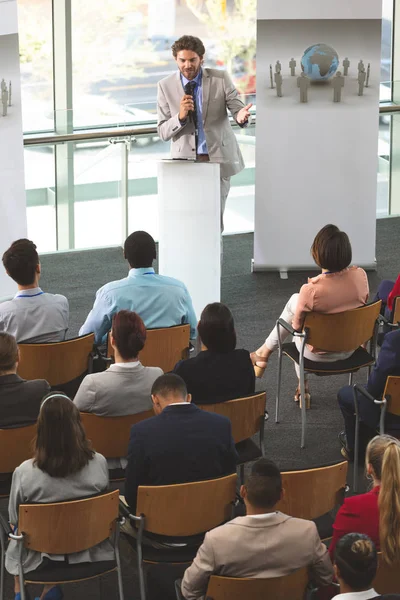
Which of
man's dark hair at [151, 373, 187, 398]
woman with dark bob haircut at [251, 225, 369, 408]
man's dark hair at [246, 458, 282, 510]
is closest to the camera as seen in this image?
man's dark hair at [246, 458, 282, 510]

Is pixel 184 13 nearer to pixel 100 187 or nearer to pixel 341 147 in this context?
pixel 100 187

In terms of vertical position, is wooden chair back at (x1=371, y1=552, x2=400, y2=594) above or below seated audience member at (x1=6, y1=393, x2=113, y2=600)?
below

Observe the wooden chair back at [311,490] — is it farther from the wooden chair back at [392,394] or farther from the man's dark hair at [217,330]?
the man's dark hair at [217,330]

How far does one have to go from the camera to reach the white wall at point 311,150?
299 inches

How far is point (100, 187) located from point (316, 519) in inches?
224

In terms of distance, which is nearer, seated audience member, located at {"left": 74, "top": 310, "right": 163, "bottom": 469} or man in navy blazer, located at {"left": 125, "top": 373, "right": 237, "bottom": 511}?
man in navy blazer, located at {"left": 125, "top": 373, "right": 237, "bottom": 511}

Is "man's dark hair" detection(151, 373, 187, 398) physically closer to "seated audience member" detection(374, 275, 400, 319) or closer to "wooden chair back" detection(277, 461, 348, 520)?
"wooden chair back" detection(277, 461, 348, 520)

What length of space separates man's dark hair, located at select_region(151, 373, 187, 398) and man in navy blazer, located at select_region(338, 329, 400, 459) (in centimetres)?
113

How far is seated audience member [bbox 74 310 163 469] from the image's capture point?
4.20 meters

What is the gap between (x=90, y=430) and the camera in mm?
4207

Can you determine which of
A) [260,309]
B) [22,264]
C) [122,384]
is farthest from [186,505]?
[260,309]

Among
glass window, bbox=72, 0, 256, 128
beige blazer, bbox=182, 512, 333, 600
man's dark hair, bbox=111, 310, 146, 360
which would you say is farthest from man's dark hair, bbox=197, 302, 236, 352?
glass window, bbox=72, 0, 256, 128

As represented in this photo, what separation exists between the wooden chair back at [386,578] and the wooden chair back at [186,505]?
0.64 m

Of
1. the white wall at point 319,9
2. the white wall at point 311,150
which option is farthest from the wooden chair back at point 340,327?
the white wall at point 319,9
